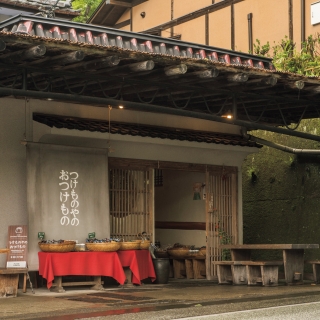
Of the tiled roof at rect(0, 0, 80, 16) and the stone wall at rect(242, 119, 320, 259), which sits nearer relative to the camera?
the stone wall at rect(242, 119, 320, 259)

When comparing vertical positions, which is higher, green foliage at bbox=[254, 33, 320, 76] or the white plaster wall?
green foliage at bbox=[254, 33, 320, 76]

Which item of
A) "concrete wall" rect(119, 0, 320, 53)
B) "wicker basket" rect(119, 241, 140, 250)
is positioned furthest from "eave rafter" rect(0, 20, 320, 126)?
"concrete wall" rect(119, 0, 320, 53)

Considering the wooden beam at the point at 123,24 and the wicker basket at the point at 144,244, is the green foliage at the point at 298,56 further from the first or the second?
the wooden beam at the point at 123,24

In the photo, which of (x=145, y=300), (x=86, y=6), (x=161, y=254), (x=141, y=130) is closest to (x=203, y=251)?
(x=161, y=254)

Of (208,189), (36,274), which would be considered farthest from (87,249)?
(208,189)

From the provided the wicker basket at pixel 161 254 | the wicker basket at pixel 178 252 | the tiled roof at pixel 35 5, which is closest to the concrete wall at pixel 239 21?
the tiled roof at pixel 35 5

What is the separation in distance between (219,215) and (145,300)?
15.6 feet

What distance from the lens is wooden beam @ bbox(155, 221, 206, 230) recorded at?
1585 centimetres

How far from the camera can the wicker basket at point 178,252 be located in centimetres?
1520

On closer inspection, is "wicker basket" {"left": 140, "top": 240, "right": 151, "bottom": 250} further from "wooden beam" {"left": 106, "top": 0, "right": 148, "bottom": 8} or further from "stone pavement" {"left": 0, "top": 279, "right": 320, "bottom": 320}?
"wooden beam" {"left": 106, "top": 0, "right": 148, "bottom": 8}

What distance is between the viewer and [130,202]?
13.9 m

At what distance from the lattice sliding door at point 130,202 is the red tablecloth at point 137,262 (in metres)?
0.68

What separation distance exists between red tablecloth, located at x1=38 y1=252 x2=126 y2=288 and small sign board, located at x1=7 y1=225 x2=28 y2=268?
309mm

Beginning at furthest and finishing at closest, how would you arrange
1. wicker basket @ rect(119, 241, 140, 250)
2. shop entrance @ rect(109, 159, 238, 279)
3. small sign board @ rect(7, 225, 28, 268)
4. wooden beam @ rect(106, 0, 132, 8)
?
1. wooden beam @ rect(106, 0, 132, 8)
2. shop entrance @ rect(109, 159, 238, 279)
3. wicker basket @ rect(119, 241, 140, 250)
4. small sign board @ rect(7, 225, 28, 268)
